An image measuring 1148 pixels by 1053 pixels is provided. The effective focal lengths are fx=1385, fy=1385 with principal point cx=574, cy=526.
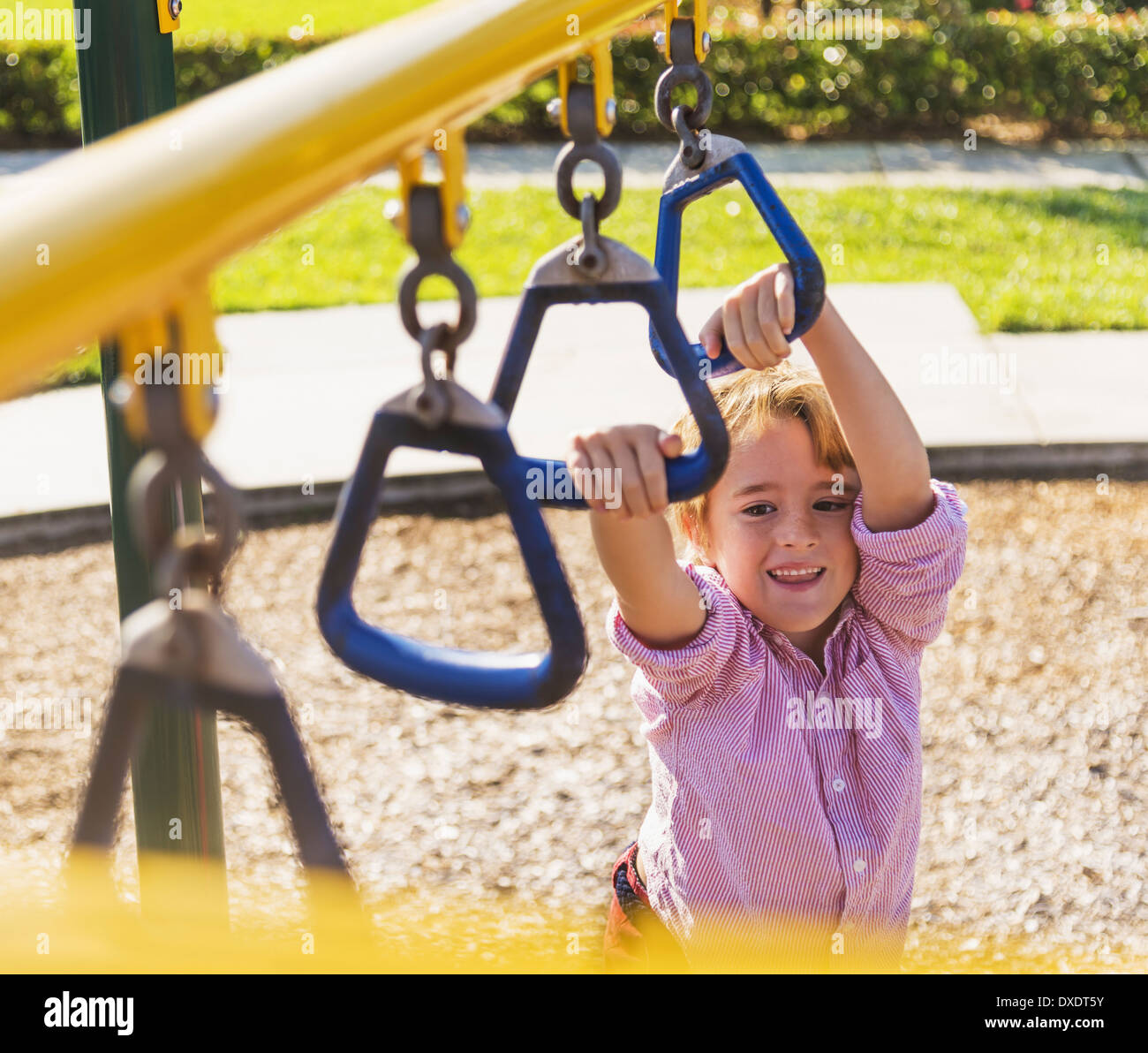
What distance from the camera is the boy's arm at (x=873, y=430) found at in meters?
1.75

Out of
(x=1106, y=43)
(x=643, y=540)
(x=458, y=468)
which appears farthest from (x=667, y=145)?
(x=643, y=540)

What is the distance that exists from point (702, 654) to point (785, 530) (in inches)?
10.4

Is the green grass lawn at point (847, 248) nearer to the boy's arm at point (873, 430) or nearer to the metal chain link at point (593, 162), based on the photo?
the boy's arm at point (873, 430)

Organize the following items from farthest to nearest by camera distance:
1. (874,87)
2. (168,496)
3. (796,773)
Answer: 1. (874,87)
2. (796,773)
3. (168,496)

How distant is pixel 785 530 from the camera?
72.2 inches

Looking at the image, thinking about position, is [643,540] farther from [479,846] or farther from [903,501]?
[479,846]

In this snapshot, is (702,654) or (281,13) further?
(281,13)

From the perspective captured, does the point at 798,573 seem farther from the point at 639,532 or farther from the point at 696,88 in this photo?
the point at 696,88

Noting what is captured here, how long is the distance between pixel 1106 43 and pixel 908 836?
931cm

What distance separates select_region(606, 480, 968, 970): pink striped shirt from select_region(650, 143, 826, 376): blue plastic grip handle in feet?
1.34

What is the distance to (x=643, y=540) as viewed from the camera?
1.46 meters

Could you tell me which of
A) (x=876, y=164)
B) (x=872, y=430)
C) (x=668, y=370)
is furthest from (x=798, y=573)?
(x=876, y=164)

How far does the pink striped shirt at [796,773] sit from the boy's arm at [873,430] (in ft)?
0.11

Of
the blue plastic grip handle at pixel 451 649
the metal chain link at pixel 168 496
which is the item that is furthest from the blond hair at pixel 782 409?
the metal chain link at pixel 168 496
